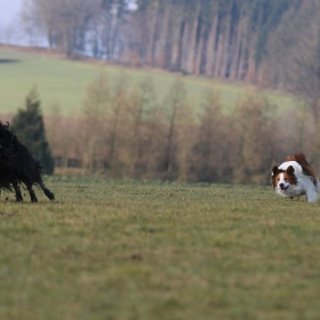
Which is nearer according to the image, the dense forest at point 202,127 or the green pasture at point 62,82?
the dense forest at point 202,127

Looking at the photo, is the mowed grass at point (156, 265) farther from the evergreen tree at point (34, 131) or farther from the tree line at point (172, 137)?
the tree line at point (172, 137)

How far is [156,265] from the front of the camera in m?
9.32

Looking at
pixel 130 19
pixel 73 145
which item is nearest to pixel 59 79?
pixel 73 145

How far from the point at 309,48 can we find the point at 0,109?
1231 inches

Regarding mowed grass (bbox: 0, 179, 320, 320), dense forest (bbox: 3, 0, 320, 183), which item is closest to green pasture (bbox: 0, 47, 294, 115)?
dense forest (bbox: 3, 0, 320, 183)

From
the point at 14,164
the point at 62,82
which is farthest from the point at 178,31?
the point at 14,164

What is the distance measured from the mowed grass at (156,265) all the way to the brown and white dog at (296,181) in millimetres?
3740

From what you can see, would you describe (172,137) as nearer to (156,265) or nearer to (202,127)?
(202,127)

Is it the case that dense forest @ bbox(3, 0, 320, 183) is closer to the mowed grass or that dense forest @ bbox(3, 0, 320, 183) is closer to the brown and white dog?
the brown and white dog

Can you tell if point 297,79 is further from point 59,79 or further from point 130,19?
point 130,19

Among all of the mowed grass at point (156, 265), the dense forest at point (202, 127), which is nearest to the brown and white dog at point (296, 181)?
the mowed grass at point (156, 265)

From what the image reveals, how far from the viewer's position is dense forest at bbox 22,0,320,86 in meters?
110

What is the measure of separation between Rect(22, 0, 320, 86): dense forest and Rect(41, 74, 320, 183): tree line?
1841 inches

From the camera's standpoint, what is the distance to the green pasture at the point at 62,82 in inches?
2685
